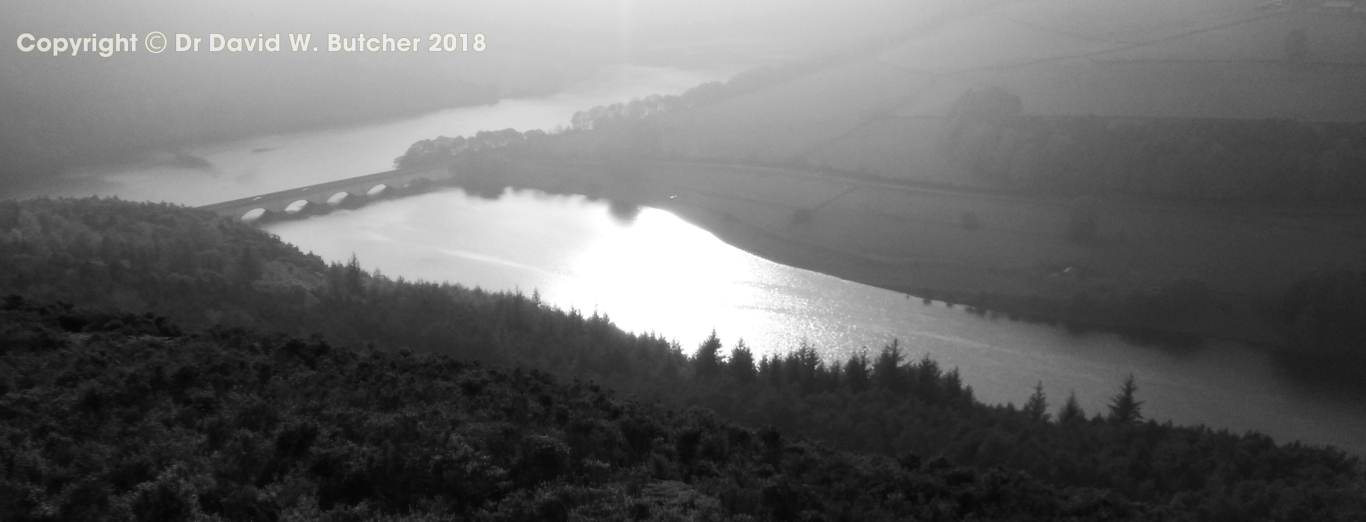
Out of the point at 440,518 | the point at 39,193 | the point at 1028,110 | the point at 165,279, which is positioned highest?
the point at 1028,110

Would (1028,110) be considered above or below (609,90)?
below

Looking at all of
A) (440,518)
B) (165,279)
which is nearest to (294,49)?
(165,279)

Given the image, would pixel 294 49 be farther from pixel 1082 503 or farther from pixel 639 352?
pixel 1082 503

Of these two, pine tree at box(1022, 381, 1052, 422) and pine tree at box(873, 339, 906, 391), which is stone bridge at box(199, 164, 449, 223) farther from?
pine tree at box(1022, 381, 1052, 422)

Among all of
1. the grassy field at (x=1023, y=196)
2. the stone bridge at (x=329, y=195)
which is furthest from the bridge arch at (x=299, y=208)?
the grassy field at (x=1023, y=196)

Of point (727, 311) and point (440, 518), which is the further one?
point (727, 311)

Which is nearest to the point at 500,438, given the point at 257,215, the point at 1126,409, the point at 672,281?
the point at 1126,409

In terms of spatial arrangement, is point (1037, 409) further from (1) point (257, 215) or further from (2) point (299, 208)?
(1) point (257, 215)

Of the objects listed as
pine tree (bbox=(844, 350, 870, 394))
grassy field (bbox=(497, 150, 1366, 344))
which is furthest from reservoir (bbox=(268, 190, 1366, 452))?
pine tree (bbox=(844, 350, 870, 394))
